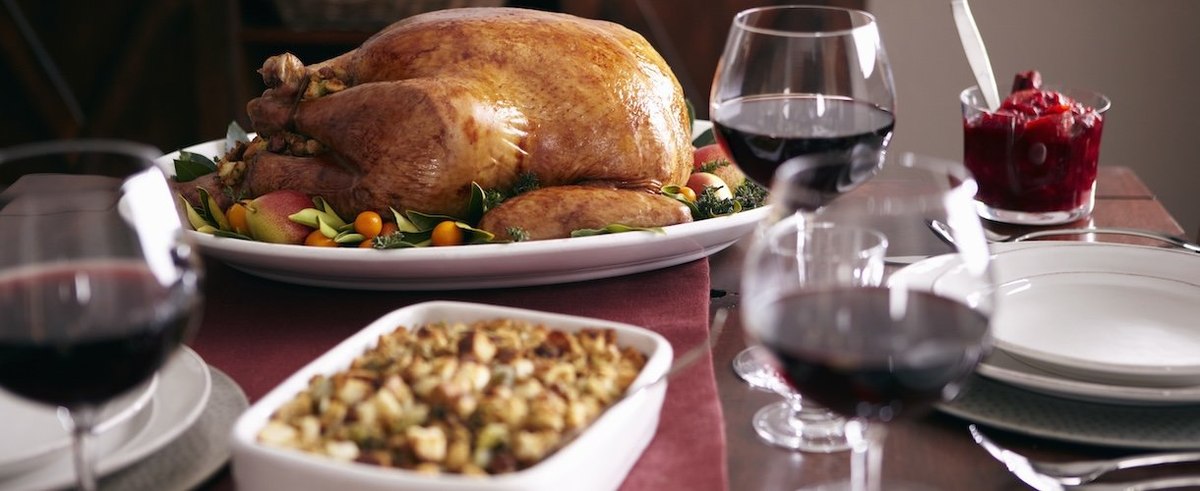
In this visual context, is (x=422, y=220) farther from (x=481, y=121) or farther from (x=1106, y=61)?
(x=1106, y=61)

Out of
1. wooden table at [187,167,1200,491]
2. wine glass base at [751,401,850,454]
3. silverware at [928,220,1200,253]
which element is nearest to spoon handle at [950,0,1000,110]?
silverware at [928,220,1200,253]

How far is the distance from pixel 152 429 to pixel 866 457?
523mm

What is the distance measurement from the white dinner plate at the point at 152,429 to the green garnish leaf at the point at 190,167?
2.26 feet

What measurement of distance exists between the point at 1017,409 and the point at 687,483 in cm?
29

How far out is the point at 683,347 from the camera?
114cm

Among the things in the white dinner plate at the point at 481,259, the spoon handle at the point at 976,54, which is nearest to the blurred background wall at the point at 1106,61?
the spoon handle at the point at 976,54

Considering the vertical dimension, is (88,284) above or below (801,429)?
above

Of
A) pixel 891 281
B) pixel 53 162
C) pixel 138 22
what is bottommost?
pixel 138 22

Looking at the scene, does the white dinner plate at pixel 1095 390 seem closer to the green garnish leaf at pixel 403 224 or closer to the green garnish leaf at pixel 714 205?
the green garnish leaf at pixel 714 205

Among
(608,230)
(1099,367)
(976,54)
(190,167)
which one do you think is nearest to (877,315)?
(1099,367)

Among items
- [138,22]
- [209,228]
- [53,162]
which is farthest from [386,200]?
[138,22]

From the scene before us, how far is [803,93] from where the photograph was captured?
3.60 feet

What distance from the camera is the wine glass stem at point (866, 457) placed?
0.77 meters

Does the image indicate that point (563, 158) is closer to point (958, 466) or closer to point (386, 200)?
point (386, 200)
